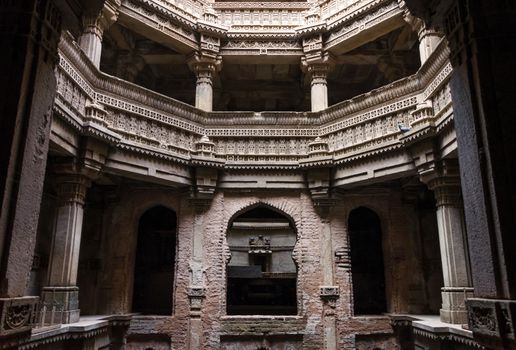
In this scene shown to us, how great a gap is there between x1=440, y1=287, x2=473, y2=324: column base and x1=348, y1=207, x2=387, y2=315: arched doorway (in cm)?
628

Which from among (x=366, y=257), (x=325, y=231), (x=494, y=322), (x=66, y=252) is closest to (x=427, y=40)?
(x=325, y=231)

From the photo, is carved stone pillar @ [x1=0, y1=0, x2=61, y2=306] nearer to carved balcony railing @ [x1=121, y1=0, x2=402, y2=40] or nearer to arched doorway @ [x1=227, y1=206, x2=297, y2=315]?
carved balcony railing @ [x1=121, y1=0, x2=402, y2=40]

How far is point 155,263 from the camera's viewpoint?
15711 mm

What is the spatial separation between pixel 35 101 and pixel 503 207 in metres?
3.76

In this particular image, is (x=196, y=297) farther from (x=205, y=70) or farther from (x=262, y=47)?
(x=262, y=47)

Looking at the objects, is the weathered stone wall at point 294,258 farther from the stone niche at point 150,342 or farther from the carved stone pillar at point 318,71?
the carved stone pillar at point 318,71

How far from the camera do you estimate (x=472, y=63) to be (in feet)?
11.5

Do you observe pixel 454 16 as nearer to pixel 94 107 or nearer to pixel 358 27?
pixel 94 107

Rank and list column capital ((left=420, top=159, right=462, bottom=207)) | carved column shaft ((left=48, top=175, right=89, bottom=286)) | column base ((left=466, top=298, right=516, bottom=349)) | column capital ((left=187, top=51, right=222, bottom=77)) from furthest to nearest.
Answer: column capital ((left=187, top=51, right=222, bottom=77)), column capital ((left=420, top=159, right=462, bottom=207)), carved column shaft ((left=48, top=175, right=89, bottom=286)), column base ((left=466, top=298, right=516, bottom=349))

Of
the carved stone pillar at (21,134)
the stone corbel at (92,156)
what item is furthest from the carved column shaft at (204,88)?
the carved stone pillar at (21,134)

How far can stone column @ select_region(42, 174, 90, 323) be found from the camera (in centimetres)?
888

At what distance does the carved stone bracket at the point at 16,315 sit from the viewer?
9.71 feet

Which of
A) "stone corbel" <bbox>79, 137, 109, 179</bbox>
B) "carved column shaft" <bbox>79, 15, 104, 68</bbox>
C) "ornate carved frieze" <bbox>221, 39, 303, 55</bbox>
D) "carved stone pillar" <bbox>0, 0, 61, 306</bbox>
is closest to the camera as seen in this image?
"carved stone pillar" <bbox>0, 0, 61, 306</bbox>

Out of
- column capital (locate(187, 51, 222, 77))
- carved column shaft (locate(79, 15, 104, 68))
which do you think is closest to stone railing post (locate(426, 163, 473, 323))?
column capital (locate(187, 51, 222, 77))
